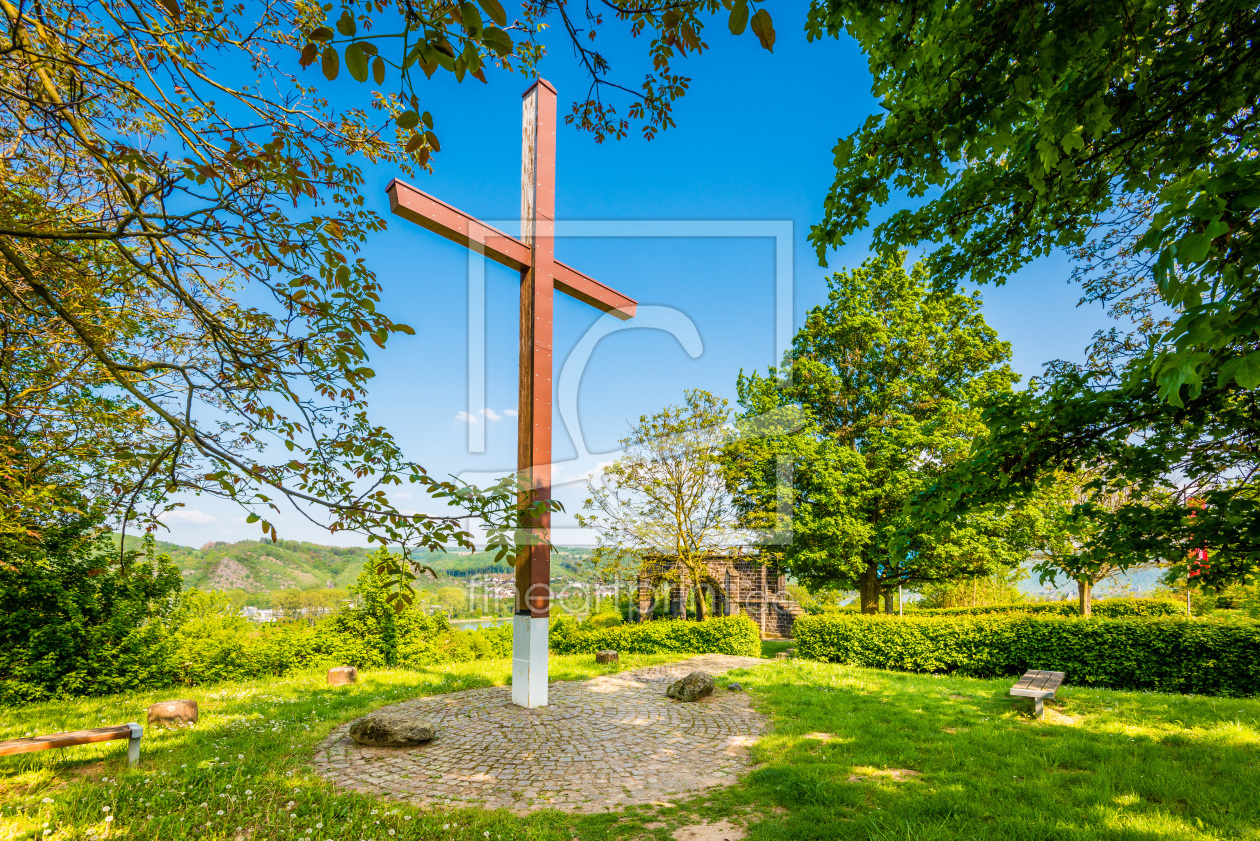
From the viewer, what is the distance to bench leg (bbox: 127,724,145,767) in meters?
5.15

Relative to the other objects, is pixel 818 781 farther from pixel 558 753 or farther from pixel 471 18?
pixel 471 18

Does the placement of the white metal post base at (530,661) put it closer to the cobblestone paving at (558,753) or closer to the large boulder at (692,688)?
the cobblestone paving at (558,753)

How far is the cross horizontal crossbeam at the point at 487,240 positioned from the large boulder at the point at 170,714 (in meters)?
6.75

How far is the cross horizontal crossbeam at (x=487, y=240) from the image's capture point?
729 centimetres

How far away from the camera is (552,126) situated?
341 inches

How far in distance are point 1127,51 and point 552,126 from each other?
763 centimetres

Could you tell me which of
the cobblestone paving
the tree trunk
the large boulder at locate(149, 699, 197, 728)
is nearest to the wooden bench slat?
the large boulder at locate(149, 699, 197, 728)

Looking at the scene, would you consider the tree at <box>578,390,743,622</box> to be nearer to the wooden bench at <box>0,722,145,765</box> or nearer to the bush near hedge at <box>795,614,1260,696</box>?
the bush near hedge at <box>795,614,1260,696</box>

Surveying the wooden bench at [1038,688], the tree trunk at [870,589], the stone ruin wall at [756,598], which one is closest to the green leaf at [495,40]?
the wooden bench at [1038,688]

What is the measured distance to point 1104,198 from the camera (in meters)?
4.52

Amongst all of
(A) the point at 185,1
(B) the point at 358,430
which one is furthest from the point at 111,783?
(A) the point at 185,1

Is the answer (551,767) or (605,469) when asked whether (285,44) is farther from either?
(605,469)

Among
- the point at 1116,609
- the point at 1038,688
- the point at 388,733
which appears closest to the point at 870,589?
the point at 1116,609

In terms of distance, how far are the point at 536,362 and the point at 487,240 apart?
1.96 meters
